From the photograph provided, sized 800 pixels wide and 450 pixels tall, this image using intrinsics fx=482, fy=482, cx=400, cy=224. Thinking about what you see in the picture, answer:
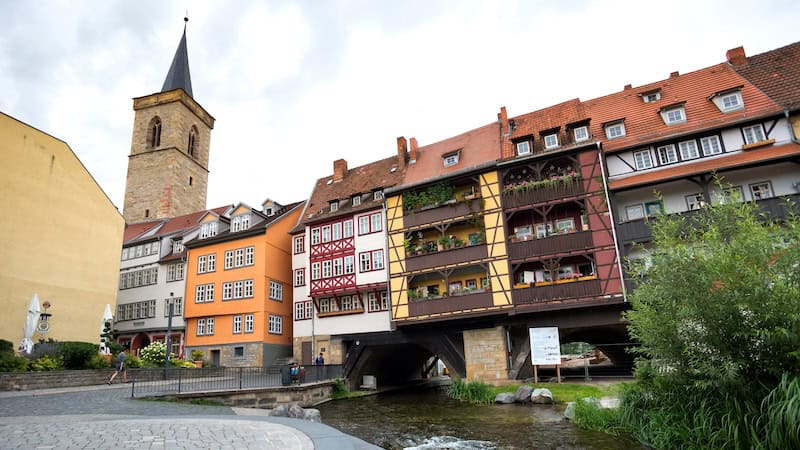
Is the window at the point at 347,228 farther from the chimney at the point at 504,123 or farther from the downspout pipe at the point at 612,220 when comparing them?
the downspout pipe at the point at 612,220

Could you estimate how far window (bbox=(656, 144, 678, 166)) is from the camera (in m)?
22.2

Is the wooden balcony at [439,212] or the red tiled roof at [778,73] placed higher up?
the red tiled roof at [778,73]

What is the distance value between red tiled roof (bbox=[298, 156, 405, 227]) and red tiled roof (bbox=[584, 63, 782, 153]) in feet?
41.1

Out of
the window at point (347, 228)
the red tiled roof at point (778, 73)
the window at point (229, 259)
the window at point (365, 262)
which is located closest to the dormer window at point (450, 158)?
the window at point (347, 228)

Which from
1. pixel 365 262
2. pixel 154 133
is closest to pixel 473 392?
pixel 365 262

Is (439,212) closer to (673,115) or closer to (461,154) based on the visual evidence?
(461,154)

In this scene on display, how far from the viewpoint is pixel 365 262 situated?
94.6 feet

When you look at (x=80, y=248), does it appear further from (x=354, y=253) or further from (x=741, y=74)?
(x=741, y=74)

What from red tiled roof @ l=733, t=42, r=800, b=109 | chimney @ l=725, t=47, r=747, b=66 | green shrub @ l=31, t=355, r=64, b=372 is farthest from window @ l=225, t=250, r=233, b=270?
chimney @ l=725, t=47, r=747, b=66

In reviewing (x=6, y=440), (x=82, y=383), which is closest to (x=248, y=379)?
(x=82, y=383)

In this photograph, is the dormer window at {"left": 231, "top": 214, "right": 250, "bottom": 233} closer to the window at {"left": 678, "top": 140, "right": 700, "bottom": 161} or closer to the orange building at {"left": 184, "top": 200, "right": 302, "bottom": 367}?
the orange building at {"left": 184, "top": 200, "right": 302, "bottom": 367}

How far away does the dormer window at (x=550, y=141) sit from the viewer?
1000 inches

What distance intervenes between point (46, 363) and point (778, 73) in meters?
35.5

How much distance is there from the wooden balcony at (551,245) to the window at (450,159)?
7.30 m
